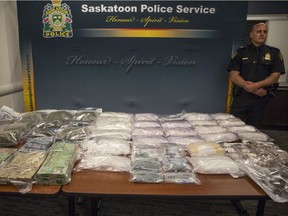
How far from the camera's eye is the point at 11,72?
246cm

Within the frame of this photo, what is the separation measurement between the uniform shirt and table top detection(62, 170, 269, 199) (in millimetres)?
1550

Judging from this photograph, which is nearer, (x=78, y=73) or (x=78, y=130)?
(x=78, y=130)

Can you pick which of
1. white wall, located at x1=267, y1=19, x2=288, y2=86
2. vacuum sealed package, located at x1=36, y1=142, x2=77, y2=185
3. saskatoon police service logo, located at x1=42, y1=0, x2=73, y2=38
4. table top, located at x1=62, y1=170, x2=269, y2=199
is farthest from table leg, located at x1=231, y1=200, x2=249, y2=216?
white wall, located at x1=267, y1=19, x2=288, y2=86

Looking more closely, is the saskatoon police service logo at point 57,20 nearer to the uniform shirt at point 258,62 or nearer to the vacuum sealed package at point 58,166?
the vacuum sealed package at point 58,166

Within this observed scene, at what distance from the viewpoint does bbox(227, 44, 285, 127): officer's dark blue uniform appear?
240 cm

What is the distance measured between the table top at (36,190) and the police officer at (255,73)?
193 centimetres

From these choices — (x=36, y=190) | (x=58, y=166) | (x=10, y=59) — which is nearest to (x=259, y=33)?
(x=58, y=166)

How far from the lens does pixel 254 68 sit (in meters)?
2.45

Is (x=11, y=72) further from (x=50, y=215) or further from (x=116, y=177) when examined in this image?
(x=116, y=177)

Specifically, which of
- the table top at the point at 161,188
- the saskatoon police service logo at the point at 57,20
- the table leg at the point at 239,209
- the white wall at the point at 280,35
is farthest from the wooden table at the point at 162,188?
the white wall at the point at 280,35

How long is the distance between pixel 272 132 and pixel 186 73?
105 inches

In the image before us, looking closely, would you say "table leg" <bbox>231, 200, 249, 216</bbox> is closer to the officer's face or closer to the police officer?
the police officer

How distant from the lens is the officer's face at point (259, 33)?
92.1 inches

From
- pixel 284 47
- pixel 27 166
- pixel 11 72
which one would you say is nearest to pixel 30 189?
pixel 27 166
